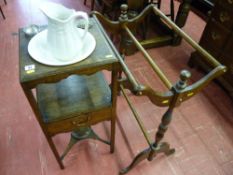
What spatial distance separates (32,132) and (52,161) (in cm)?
28

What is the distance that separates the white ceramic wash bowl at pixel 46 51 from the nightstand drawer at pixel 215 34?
1.21 meters

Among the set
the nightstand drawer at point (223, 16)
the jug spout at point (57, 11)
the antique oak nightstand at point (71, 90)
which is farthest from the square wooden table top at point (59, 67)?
the nightstand drawer at point (223, 16)

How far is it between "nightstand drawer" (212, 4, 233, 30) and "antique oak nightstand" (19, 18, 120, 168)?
109cm

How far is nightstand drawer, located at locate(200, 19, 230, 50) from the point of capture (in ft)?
5.12

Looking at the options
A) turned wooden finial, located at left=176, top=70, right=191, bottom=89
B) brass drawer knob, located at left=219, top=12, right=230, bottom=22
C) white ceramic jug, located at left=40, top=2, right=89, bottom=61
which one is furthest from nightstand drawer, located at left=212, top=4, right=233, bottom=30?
white ceramic jug, located at left=40, top=2, right=89, bottom=61

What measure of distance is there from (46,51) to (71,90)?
0.28 metres

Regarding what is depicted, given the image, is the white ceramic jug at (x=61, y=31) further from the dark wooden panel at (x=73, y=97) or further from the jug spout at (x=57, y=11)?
the dark wooden panel at (x=73, y=97)

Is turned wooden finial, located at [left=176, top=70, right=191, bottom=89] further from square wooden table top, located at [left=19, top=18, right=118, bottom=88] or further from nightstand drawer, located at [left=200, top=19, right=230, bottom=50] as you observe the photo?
nightstand drawer, located at [left=200, top=19, right=230, bottom=50]

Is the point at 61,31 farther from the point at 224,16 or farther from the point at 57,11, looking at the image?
the point at 224,16

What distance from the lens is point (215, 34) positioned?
1.64 metres

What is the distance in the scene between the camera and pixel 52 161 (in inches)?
50.0

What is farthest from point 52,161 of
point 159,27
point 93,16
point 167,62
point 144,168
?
point 159,27

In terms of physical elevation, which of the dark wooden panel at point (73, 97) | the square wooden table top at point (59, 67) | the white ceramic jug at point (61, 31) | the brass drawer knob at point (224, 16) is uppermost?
the white ceramic jug at point (61, 31)

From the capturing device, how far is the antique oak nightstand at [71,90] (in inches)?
27.5
